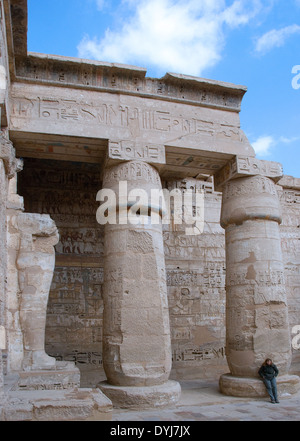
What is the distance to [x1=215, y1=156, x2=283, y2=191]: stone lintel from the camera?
26.2ft

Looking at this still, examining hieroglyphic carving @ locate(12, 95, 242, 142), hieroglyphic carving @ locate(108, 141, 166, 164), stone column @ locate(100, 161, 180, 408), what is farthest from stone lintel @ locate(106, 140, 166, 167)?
hieroglyphic carving @ locate(12, 95, 242, 142)

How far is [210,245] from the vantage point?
10.8 meters

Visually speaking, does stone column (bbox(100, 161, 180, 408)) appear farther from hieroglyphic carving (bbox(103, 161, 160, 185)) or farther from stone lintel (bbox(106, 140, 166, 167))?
stone lintel (bbox(106, 140, 166, 167))

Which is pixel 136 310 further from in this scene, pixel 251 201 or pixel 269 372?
pixel 251 201

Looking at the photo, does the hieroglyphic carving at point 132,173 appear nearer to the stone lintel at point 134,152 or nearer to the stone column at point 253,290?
the stone lintel at point 134,152

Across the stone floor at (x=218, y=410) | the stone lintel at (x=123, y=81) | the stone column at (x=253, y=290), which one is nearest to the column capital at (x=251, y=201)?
the stone column at (x=253, y=290)

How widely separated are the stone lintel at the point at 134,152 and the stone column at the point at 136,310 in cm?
13

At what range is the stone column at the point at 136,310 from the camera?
21.3 ft

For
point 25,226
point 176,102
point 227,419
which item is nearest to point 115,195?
point 25,226

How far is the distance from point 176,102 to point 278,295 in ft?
12.5

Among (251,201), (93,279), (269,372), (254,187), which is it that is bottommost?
(269,372)

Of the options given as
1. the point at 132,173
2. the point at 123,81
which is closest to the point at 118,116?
the point at 123,81

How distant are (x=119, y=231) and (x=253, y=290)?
253 centimetres

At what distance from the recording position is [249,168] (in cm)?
802
